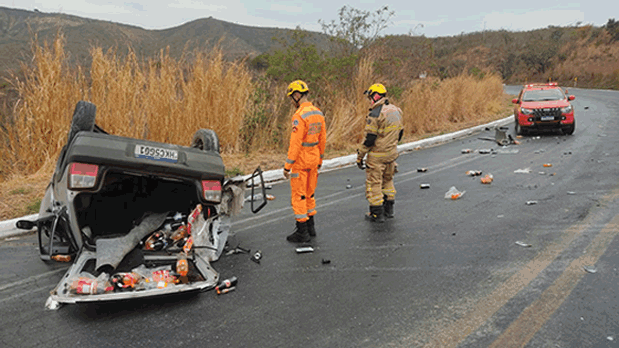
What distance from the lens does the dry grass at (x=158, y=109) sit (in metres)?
9.06

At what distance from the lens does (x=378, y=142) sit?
6.69 meters

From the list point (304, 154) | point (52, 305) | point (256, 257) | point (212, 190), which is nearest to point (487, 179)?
point (304, 154)

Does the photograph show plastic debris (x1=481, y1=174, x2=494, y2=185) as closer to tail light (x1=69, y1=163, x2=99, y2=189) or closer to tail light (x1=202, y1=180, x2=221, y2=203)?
tail light (x1=202, y1=180, x2=221, y2=203)

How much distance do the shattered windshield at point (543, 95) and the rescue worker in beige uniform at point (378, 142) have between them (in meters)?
12.2

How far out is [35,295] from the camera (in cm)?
430

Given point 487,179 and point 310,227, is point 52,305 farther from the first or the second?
point 487,179

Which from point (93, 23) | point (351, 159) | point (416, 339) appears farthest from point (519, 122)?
point (93, 23)

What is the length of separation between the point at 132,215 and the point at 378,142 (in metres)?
3.34

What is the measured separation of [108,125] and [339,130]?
6.68 m

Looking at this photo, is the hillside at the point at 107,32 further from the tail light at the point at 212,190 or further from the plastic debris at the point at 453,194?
the tail light at the point at 212,190

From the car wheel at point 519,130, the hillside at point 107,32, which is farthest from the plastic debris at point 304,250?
the hillside at point 107,32

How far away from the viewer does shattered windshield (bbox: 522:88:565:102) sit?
16.7m

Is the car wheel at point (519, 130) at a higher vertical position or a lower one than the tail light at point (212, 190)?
lower

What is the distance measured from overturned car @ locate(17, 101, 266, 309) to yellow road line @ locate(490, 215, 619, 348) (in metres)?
2.43
